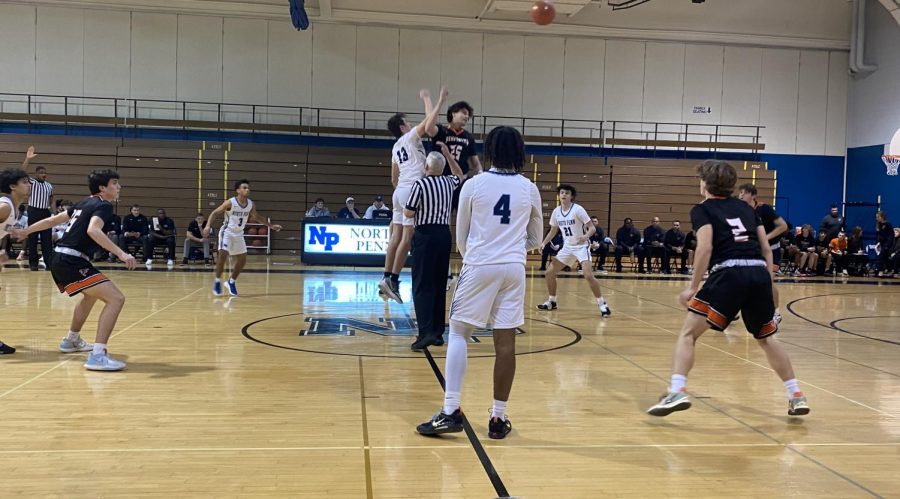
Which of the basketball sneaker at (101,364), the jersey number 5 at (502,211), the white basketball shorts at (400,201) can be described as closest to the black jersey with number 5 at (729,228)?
the jersey number 5 at (502,211)

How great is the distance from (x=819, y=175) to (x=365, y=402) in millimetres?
25377

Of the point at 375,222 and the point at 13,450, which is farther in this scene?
the point at 375,222

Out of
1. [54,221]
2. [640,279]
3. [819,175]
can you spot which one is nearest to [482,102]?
[640,279]

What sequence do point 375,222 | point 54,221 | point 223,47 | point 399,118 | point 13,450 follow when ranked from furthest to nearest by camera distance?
point 223,47 < point 375,222 < point 399,118 < point 54,221 < point 13,450

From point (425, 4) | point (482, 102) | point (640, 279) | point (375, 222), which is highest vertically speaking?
point (425, 4)

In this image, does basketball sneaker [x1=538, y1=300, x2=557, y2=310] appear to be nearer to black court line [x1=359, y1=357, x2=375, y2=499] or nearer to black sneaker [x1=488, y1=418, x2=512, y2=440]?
black court line [x1=359, y1=357, x2=375, y2=499]

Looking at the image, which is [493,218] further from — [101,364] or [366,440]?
[101,364]

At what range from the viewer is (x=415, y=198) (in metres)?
6.49

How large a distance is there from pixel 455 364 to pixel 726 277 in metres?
1.96

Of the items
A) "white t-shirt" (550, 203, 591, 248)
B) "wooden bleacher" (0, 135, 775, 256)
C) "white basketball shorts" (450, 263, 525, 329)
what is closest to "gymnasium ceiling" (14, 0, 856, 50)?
"wooden bleacher" (0, 135, 775, 256)

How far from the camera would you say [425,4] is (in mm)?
23109

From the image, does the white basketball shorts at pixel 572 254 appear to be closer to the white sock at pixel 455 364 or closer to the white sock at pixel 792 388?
the white sock at pixel 792 388

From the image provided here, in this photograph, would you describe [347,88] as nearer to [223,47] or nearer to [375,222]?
[223,47]

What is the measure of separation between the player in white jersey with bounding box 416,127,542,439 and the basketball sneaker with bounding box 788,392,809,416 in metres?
2.02
